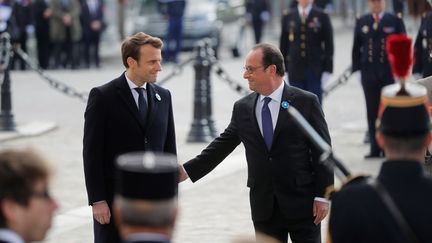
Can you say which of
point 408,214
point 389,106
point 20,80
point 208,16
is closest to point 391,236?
point 408,214

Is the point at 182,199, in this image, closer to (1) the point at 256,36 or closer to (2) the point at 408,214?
(2) the point at 408,214

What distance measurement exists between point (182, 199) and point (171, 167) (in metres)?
7.57

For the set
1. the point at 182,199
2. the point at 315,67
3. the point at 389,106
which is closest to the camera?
the point at 389,106

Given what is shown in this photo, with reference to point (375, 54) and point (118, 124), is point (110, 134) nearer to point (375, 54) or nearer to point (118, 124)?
point (118, 124)

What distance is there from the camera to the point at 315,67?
14.6 m

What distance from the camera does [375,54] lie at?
13.6 metres

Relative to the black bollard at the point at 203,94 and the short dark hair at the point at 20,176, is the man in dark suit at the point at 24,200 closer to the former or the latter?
the short dark hair at the point at 20,176

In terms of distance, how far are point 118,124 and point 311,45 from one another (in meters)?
7.86

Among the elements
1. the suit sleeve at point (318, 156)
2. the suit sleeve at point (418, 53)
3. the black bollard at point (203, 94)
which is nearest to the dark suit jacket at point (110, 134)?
the suit sleeve at point (318, 156)

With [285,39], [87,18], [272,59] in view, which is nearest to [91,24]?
[87,18]

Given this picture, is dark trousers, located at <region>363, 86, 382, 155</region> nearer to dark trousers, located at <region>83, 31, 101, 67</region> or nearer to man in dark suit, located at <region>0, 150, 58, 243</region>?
man in dark suit, located at <region>0, 150, 58, 243</region>

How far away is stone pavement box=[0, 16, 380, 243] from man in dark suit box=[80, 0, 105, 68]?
2.23 ft

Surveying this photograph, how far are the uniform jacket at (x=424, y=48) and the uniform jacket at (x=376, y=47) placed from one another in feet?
2.01

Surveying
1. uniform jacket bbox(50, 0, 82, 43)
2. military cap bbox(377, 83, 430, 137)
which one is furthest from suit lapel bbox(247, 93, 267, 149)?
uniform jacket bbox(50, 0, 82, 43)
